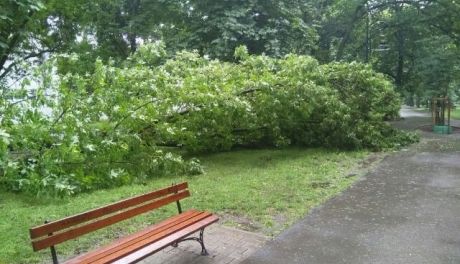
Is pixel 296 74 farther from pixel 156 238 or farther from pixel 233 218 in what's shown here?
pixel 156 238

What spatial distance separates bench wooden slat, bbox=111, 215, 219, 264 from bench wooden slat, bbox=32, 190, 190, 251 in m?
0.43

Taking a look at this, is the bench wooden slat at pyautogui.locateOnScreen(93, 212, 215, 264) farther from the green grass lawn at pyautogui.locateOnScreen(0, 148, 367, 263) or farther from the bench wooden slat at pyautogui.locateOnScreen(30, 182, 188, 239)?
the green grass lawn at pyautogui.locateOnScreen(0, 148, 367, 263)

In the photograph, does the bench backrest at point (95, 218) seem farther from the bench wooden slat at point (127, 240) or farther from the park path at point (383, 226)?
the park path at point (383, 226)

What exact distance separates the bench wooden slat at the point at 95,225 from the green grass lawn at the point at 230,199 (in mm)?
913

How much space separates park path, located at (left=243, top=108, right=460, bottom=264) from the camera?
452cm

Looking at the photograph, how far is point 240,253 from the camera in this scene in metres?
4.59

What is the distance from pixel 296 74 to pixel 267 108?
1001 millimetres

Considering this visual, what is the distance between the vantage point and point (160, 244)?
3.89 metres

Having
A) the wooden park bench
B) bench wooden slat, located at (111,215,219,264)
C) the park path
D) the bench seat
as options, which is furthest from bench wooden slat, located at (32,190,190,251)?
the park path

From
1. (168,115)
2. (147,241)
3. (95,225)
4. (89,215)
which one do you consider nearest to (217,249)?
(147,241)

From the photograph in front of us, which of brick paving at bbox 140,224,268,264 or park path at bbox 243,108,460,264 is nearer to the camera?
brick paving at bbox 140,224,268,264

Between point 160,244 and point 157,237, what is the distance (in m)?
0.12

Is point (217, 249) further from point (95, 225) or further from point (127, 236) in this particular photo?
point (95, 225)

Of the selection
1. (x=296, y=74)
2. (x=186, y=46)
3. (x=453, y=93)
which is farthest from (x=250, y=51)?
(x=453, y=93)
